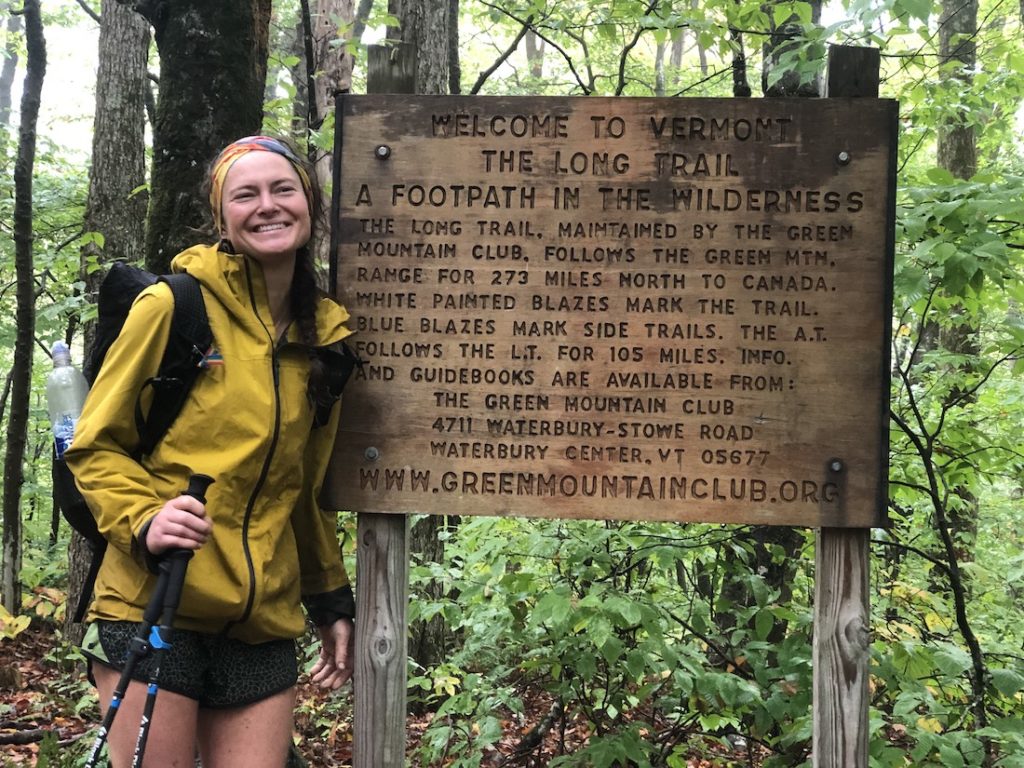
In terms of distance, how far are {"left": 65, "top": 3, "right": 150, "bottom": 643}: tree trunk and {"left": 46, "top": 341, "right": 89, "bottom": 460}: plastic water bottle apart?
14.7ft

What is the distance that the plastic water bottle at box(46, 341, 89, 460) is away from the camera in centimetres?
215

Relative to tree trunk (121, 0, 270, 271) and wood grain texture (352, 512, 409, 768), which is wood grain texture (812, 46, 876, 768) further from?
tree trunk (121, 0, 270, 271)

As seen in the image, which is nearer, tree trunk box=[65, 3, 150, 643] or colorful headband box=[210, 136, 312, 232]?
colorful headband box=[210, 136, 312, 232]

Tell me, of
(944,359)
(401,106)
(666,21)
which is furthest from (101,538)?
(944,359)

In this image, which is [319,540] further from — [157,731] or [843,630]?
[843,630]

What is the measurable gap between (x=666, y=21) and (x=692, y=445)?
2381mm

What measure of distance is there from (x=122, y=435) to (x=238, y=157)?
83cm

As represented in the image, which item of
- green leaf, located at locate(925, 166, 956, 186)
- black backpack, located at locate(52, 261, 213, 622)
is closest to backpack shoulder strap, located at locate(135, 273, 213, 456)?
black backpack, located at locate(52, 261, 213, 622)

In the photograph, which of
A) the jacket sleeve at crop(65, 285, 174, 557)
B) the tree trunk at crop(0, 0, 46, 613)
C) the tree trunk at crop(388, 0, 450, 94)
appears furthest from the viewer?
the tree trunk at crop(388, 0, 450, 94)

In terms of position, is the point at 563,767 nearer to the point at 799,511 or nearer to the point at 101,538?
the point at 799,511

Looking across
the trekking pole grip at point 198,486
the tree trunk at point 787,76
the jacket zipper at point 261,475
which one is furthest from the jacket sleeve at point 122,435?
the tree trunk at point 787,76

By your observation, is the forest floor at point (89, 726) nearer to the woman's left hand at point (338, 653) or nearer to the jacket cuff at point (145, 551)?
the woman's left hand at point (338, 653)

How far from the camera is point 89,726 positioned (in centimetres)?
487

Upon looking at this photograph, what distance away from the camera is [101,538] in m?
1.98
